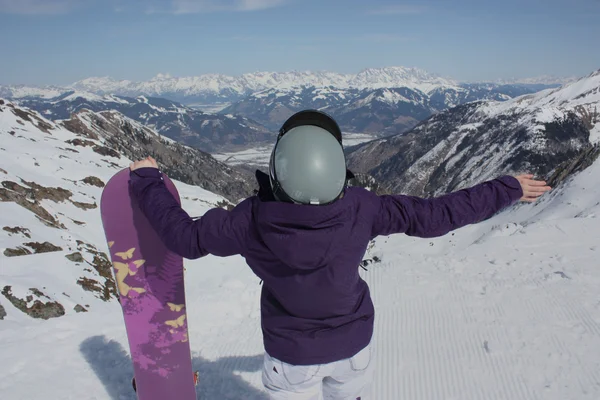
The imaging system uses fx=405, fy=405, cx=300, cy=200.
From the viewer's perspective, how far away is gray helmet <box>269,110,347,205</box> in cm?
282

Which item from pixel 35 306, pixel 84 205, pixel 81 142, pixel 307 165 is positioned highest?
pixel 307 165

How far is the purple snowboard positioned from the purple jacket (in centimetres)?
212

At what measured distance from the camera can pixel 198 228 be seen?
10.4 feet

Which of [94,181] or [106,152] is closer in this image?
[94,181]

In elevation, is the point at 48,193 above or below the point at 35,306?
below

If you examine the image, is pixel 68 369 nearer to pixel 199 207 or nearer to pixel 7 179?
pixel 7 179

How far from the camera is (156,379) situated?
5770 mm

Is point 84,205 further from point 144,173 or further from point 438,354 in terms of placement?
point 144,173

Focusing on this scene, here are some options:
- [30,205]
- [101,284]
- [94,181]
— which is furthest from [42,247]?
[94,181]

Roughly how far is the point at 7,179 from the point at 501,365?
1532 inches

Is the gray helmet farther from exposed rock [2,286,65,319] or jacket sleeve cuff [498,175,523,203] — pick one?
exposed rock [2,286,65,319]

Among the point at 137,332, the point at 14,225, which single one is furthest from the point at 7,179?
the point at 137,332

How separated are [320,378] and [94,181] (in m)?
61.1


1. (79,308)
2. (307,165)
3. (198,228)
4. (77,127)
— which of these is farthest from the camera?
(77,127)
